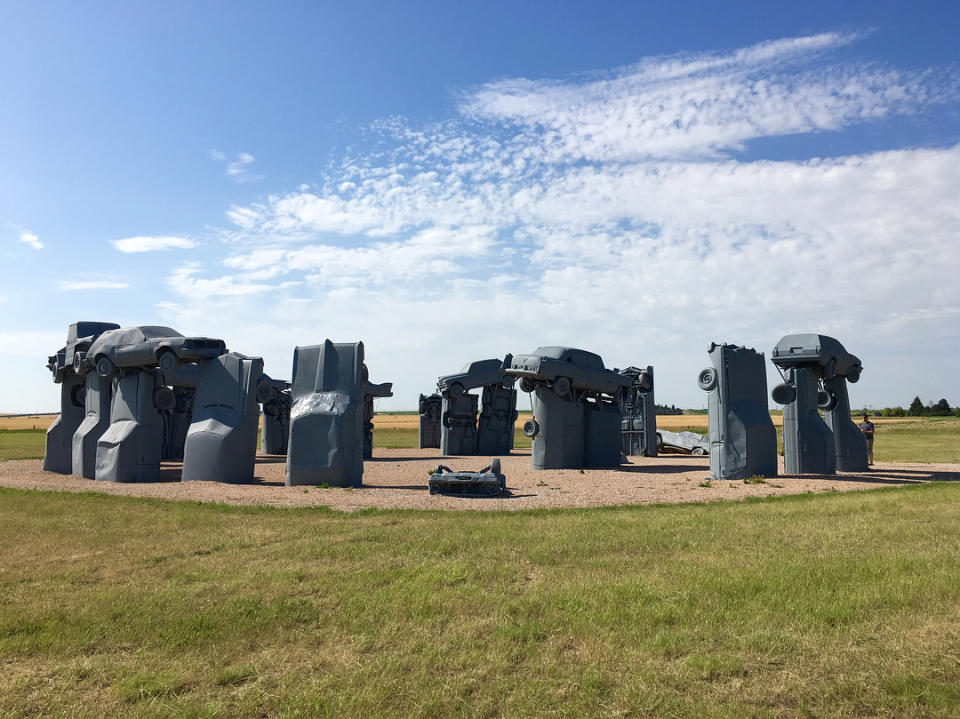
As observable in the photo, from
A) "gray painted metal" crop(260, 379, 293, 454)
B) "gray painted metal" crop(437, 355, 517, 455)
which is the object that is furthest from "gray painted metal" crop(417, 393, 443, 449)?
"gray painted metal" crop(260, 379, 293, 454)

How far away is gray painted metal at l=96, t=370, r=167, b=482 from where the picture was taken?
63.4ft

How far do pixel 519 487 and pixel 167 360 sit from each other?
9.97 metres

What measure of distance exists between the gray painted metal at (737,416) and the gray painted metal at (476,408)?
13.9 metres

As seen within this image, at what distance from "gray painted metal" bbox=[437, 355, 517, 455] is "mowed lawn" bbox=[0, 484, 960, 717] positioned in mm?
22495

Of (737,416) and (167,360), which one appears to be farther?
(737,416)

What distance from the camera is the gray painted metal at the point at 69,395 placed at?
74.7 ft

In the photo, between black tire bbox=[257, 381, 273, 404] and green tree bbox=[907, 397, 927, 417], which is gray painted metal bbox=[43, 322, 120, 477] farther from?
green tree bbox=[907, 397, 927, 417]

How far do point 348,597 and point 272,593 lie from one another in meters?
0.84

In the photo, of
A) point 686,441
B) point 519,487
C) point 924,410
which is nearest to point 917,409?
point 924,410

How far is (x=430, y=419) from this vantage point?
3962 centimetres

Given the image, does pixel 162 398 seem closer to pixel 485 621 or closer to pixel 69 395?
pixel 69 395

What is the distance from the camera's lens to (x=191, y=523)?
Answer: 11.5 m

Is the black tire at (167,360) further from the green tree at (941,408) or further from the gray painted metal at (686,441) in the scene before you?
the green tree at (941,408)

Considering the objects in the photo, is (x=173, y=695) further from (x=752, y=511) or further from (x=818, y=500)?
(x=818, y=500)
